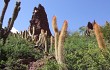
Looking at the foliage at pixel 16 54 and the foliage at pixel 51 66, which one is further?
the foliage at pixel 16 54

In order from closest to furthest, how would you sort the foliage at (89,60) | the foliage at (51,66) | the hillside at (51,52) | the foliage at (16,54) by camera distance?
the foliage at (89,60), the hillside at (51,52), the foliage at (51,66), the foliage at (16,54)

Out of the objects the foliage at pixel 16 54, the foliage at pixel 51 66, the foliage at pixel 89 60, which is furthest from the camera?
the foliage at pixel 16 54

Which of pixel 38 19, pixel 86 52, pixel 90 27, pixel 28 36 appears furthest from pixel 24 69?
pixel 90 27

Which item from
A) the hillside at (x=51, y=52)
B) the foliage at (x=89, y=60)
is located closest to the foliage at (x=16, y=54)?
the hillside at (x=51, y=52)

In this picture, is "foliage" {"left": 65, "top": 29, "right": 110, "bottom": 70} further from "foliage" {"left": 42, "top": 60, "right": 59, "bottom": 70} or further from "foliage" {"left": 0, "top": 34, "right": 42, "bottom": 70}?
"foliage" {"left": 0, "top": 34, "right": 42, "bottom": 70}

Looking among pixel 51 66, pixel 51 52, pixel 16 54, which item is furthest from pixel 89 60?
pixel 16 54

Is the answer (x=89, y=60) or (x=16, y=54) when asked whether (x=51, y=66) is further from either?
(x=16, y=54)

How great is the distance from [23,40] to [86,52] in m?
10.1

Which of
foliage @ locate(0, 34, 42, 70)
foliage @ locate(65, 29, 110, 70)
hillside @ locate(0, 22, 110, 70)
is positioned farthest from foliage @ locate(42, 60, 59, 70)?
foliage @ locate(0, 34, 42, 70)

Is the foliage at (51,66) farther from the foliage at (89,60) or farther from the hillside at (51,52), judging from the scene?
the foliage at (89,60)

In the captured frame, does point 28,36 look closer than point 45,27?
Yes

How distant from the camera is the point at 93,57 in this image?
17.7 metres

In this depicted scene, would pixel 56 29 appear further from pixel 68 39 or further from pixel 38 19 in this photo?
pixel 38 19

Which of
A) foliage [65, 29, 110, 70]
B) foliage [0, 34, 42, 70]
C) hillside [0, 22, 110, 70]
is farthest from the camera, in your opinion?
foliage [0, 34, 42, 70]
